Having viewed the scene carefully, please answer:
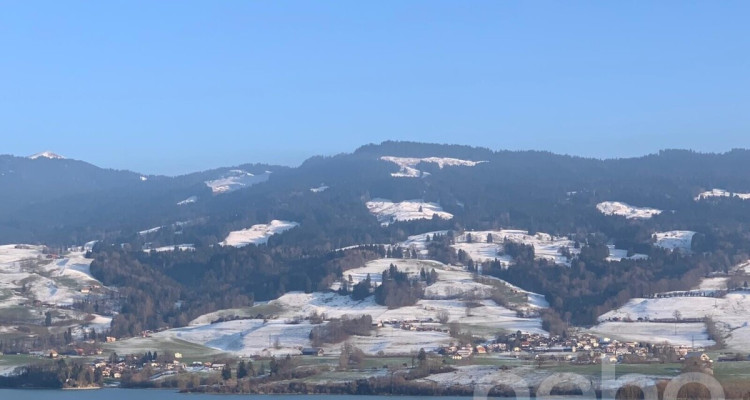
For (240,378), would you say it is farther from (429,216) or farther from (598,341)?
(429,216)

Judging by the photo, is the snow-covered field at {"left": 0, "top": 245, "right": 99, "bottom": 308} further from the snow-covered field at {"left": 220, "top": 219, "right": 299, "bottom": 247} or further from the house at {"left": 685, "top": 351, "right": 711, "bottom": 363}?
the house at {"left": 685, "top": 351, "right": 711, "bottom": 363}

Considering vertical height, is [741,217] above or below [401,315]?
above

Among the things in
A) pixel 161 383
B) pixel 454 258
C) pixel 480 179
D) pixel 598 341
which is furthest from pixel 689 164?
pixel 161 383

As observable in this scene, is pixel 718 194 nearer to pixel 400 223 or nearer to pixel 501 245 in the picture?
pixel 400 223

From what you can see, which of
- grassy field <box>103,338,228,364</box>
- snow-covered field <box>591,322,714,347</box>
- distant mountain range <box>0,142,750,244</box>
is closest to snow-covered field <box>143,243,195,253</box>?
distant mountain range <box>0,142,750,244</box>

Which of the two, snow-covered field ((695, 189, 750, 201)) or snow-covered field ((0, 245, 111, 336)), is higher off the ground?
snow-covered field ((695, 189, 750, 201))

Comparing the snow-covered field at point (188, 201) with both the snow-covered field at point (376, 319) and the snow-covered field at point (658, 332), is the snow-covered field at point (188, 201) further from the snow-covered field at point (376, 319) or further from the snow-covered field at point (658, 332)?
the snow-covered field at point (658, 332)
